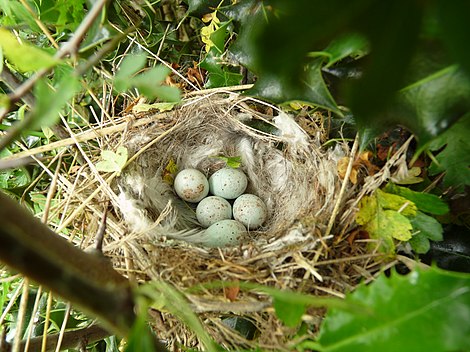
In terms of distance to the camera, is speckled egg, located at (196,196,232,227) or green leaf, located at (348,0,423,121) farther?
speckled egg, located at (196,196,232,227)

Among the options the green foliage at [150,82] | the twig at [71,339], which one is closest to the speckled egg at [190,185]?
the twig at [71,339]

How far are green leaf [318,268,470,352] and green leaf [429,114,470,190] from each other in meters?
0.25

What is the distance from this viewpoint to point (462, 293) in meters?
0.51

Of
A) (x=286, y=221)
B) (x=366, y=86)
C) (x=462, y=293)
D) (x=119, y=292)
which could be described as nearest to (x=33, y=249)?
(x=119, y=292)

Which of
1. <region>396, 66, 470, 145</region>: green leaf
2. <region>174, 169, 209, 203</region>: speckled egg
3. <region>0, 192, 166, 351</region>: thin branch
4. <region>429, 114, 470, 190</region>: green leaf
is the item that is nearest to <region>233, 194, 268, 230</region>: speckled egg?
Result: <region>174, 169, 209, 203</region>: speckled egg

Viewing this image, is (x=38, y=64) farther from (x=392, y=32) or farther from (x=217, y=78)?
(x=217, y=78)

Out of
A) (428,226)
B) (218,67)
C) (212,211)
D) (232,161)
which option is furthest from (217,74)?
(428,226)

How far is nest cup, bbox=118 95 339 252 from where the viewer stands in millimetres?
946

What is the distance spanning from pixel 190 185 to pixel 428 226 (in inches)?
Result: 24.2

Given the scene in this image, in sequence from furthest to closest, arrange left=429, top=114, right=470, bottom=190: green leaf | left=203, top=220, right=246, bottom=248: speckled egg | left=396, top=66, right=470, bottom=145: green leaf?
left=203, top=220, right=246, bottom=248: speckled egg
left=429, top=114, right=470, bottom=190: green leaf
left=396, top=66, right=470, bottom=145: green leaf

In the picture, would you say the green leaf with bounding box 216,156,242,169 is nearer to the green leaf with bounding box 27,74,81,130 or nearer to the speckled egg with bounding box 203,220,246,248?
the speckled egg with bounding box 203,220,246,248

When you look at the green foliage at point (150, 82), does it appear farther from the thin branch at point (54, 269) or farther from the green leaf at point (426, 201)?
the green leaf at point (426, 201)

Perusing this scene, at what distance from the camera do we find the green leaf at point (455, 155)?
2.27ft

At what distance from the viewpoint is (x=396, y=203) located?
82cm
